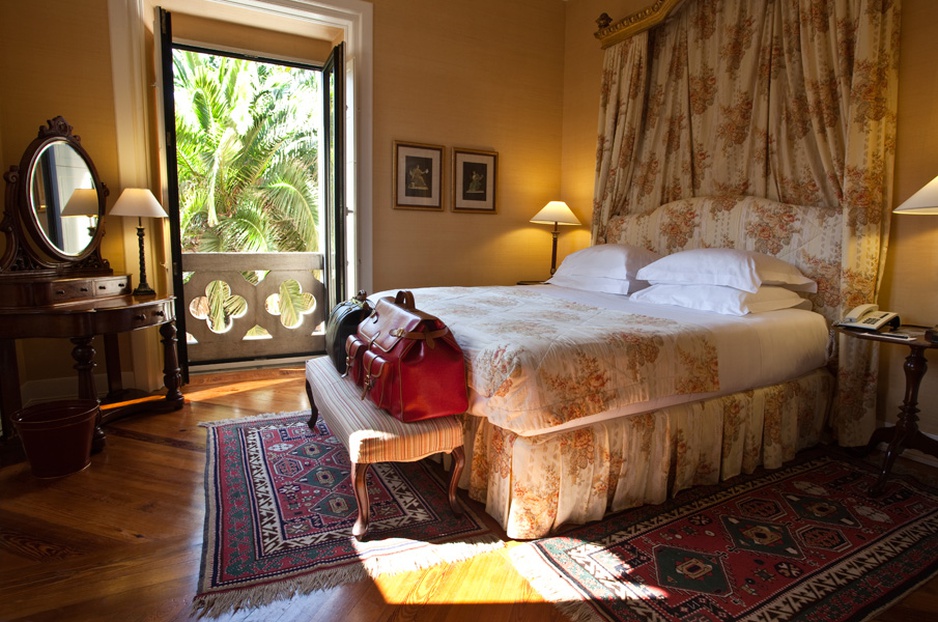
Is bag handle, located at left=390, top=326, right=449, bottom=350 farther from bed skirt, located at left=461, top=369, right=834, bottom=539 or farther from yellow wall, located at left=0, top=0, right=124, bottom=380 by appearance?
yellow wall, located at left=0, top=0, right=124, bottom=380

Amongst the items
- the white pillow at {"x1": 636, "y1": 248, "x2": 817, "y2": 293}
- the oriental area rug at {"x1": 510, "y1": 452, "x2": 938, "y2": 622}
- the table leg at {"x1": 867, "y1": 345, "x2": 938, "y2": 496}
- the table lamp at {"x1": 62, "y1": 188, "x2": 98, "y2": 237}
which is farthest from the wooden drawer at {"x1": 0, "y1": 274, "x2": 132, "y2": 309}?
the table leg at {"x1": 867, "y1": 345, "x2": 938, "y2": 496}

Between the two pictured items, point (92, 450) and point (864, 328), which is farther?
point (92, 450)

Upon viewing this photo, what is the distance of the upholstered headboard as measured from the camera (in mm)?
2773

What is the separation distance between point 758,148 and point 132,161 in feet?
13.3

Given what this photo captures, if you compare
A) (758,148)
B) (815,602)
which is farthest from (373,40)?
(815,602)

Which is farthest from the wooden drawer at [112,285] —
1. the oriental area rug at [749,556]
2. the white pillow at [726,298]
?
the white pillow at [726,298]

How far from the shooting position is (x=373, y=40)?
4.04 metres

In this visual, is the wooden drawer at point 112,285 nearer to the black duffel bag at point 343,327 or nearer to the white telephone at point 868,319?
the black duffel bag at point 343,327

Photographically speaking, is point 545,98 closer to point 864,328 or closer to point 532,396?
point 864,328

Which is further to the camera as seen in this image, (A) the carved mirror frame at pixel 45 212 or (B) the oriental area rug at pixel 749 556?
(A) the carved mirror frame at pixel 45 212

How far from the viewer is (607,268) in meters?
3.46

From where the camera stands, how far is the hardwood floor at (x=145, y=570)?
1516 mm

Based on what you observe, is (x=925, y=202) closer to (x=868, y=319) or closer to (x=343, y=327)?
(x=868, y=319)

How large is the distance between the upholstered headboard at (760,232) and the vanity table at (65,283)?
10.9ft
